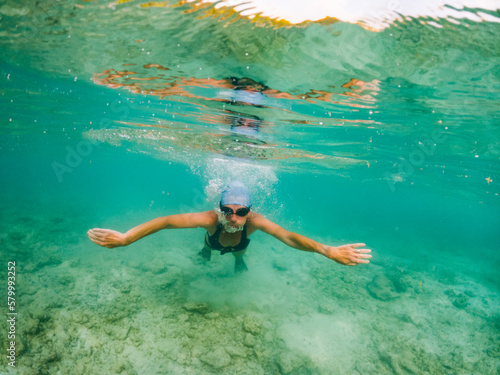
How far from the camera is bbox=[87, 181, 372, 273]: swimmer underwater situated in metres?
4.90

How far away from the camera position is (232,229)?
7.36 metres

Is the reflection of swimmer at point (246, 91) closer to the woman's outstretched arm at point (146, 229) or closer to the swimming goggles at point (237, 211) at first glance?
the swimming goggles at point (237, 211)

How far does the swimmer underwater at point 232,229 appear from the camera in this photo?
4.90 metres

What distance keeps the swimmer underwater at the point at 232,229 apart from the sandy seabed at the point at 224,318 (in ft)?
11.2

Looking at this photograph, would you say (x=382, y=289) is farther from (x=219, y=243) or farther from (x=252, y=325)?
(x=219, y=243)

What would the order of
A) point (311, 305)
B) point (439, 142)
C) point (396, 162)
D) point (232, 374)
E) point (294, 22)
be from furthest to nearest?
point (396, 162)
point (439, 142)
point (311, 305)
point (232, 374)
point (294, 22)

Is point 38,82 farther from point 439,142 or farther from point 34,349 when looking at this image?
point 439,142

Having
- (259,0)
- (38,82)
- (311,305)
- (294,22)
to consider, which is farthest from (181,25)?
(311,305)

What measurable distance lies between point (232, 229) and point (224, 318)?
400 centimetres

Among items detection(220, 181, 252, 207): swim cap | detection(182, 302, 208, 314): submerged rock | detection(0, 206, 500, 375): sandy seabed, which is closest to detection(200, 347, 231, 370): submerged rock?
detection(0, 206, 500, 375): sandy seabed

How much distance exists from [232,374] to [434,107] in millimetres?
12037

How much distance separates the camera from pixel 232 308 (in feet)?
32.3

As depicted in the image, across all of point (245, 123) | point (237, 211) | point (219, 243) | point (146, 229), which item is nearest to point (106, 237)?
point (146, 229)

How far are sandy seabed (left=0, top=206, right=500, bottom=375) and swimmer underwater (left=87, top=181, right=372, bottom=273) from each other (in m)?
3.40
